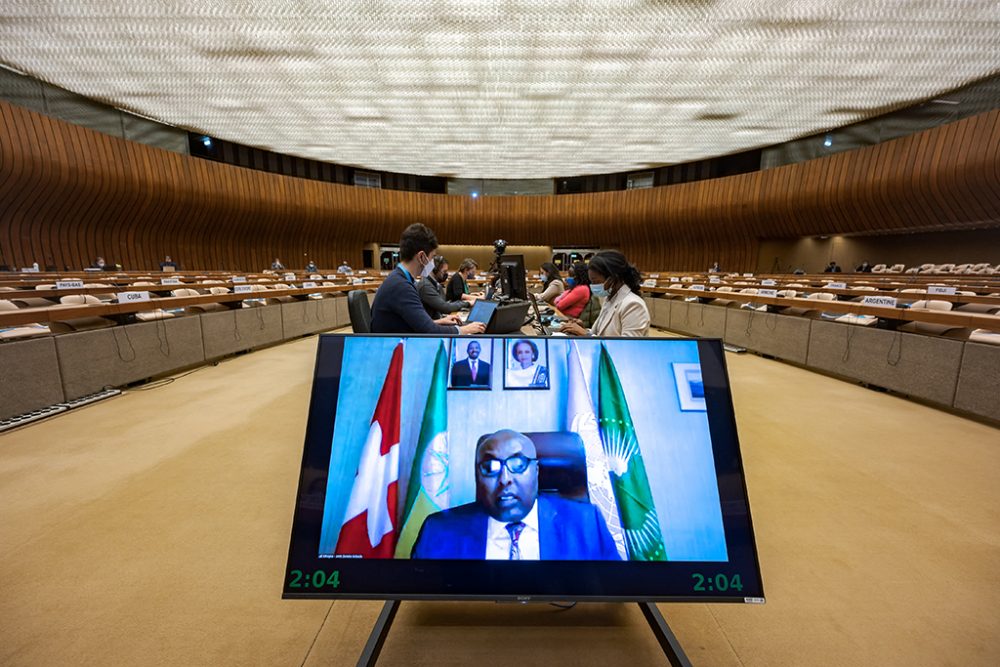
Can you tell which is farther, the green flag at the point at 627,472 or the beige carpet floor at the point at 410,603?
the beige carpet floor at the point at 410,603

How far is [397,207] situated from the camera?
17.3 metres

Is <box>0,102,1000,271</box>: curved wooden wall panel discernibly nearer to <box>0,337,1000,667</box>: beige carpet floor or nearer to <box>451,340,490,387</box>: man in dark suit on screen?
<box>0,337,1000,667</box>: beige carpet floor

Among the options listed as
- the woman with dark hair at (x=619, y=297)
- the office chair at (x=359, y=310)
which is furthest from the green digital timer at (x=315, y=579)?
the woman with dark hair at (x=619, y=297)

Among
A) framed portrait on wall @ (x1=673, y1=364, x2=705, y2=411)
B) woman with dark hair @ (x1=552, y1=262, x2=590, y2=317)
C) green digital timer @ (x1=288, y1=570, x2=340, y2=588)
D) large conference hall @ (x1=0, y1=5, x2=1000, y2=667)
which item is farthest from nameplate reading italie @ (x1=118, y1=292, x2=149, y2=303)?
framed portrait on wall @ (x1=673, y1=364, x2=705, y2=411)

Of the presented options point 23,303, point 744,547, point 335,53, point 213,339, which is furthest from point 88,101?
point 744,547

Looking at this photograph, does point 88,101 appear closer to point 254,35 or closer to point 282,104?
point 282,104

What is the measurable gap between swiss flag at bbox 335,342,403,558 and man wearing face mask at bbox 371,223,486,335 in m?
1.23

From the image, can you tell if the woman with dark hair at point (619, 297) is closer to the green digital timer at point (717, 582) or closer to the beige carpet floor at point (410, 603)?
the beige carpet floor at point (410, 603)

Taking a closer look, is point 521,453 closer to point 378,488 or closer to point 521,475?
point 521,475

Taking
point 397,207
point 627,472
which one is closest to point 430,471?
point 627,472

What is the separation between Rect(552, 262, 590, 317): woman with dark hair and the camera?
12.0ft

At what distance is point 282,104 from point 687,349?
1341 centimetres

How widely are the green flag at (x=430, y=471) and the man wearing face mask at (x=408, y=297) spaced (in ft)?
4.03

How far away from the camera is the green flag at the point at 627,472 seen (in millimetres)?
781
